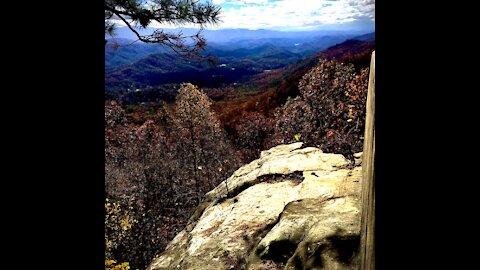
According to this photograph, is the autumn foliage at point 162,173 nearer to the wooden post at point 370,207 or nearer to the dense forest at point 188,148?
the dense forest at point 188,148

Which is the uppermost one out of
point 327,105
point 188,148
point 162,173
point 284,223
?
point 327,105

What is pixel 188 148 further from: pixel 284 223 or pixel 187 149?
pixel 284 223

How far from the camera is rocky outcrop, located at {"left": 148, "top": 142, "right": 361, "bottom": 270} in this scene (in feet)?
16.1

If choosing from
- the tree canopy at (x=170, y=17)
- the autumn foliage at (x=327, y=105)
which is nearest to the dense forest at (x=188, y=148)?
the autumn foliage at (x=327, y=105)

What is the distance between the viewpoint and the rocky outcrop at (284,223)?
194 inches

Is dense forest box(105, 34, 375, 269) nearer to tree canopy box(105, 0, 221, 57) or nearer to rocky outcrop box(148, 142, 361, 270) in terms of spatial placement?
rocky outcrop box(148, 142, 361, 270)

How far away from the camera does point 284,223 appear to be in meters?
6.14

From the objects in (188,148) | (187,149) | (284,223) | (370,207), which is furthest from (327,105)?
(370,207)

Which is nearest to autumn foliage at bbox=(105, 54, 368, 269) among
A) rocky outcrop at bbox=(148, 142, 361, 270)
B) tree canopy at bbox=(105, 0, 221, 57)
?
rocky outcrop at bbox=(148, 142, 361, 270)

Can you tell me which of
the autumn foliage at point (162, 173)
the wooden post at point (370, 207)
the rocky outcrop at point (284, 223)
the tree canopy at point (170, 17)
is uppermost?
the tree canopy at point (170, 17)
